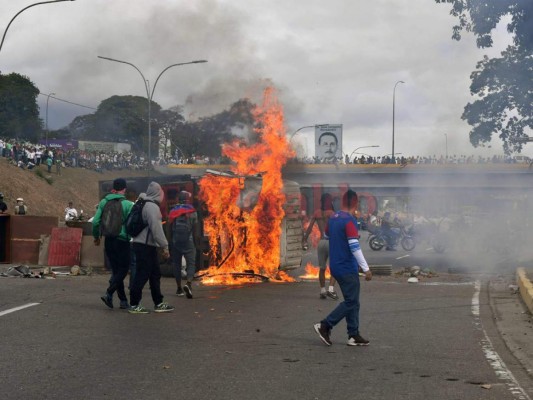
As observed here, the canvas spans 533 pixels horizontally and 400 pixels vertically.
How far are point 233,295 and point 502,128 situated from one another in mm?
21418

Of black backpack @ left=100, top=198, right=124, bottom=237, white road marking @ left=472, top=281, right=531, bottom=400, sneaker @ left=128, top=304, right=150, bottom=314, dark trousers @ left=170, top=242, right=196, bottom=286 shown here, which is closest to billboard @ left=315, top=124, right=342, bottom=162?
dark trousers @ left=170, top=242, right=196, bottom=286

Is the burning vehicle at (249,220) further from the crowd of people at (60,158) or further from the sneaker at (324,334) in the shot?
the crowd of people at (60,158)

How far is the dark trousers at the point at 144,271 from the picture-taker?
459 inches

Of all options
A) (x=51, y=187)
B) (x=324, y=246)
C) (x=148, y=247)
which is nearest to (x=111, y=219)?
(x=148, y=247)

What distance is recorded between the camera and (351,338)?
30.3 feet

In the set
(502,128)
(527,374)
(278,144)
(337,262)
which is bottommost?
(527,374)

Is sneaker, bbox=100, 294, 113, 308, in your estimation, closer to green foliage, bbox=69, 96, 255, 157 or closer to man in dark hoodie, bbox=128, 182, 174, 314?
man in dark hoodie, bbox=128, 182, 174, 314

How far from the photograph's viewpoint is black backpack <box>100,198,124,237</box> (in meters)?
11.9

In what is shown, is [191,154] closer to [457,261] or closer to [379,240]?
[379,240]

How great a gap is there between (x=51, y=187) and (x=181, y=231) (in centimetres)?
4460

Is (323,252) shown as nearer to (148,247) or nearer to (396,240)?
(148,247)

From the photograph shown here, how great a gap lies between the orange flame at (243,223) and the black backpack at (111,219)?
201 inches

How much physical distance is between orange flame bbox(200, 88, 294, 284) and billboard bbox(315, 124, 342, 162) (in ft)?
126

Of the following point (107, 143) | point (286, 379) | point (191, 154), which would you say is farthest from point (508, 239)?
point (107, 143)
